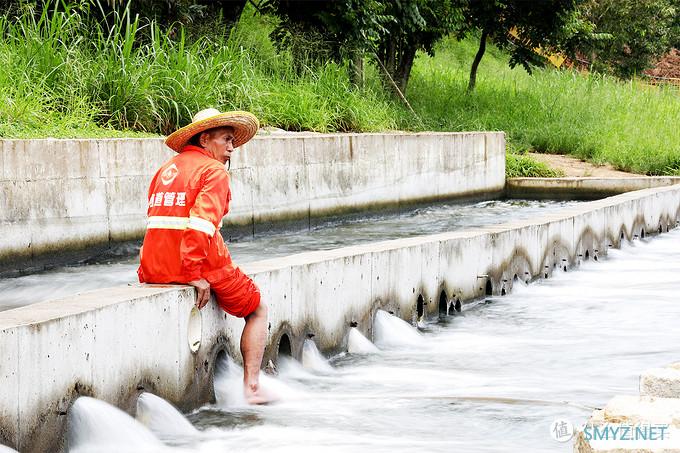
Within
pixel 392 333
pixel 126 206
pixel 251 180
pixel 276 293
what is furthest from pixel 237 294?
pixel 251 180

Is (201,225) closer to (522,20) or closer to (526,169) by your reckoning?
(526,169)

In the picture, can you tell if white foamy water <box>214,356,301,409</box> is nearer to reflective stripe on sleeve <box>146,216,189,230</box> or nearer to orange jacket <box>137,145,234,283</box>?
orange jacket <box>137,145,234,283</box>

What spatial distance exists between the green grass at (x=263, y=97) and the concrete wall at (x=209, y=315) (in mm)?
4097

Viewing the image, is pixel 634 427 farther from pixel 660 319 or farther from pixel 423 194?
pixel 423 194

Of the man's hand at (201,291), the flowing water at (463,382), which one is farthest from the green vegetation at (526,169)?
the man's hand at (201,291)

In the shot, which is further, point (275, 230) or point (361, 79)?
point (361, 79)

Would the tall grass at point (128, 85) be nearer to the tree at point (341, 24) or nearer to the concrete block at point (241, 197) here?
the concrete block at point (241, 197)

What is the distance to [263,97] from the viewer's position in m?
14.4

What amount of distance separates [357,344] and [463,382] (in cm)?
104

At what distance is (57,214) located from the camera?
963cm

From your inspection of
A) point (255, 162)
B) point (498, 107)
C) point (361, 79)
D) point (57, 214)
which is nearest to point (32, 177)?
point (57, 214)

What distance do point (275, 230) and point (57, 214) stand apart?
3523 millimetres

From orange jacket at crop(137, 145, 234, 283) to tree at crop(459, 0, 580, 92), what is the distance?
1786cm

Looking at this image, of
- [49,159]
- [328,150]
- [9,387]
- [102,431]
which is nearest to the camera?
[9,387]
